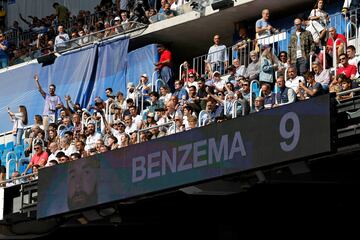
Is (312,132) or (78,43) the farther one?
(78,43)

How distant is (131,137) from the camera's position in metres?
24.8

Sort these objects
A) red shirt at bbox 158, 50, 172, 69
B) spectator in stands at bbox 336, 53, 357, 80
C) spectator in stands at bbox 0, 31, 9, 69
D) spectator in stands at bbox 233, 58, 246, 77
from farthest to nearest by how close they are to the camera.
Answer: spectator in stands at bbox 0, 31, 9, 69, red shirt at bbox 158, 50, 172, 69, spectator in stands at bbox 233, 58, 246, 77, spectator in stands at bbox 336, 53, 357, 80

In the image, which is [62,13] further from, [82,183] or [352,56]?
[352,56]

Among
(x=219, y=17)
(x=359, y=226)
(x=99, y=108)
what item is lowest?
(x=359, y=226)

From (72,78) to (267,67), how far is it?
9.55 metres

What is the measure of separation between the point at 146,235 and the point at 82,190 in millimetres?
5432

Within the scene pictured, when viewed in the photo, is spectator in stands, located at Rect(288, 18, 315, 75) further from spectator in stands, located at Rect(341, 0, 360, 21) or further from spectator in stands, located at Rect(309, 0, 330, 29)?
spectator in stands, located at Rect(341, 0, 360, 21)

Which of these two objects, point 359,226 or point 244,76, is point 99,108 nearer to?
point 244,76

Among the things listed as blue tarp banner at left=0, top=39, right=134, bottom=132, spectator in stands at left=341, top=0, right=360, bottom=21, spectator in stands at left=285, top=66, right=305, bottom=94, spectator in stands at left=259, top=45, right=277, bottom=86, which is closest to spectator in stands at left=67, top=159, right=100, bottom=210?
spectator in stands at left=259, top=45, right=277, bottom=86

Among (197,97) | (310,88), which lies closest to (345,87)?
(310,88)

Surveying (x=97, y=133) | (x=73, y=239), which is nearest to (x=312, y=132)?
(x=97, y=133)

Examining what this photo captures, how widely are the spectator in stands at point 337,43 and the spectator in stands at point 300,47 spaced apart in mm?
337

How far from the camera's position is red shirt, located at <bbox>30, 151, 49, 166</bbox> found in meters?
27.2

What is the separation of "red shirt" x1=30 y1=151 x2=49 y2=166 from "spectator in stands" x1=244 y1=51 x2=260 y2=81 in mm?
4804
